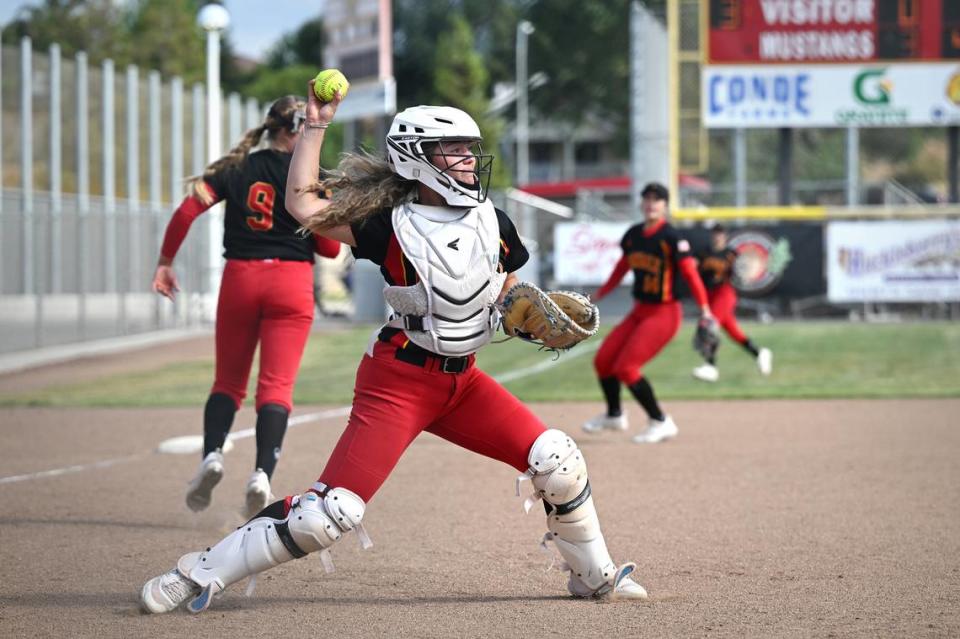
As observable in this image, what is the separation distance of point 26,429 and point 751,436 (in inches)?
256

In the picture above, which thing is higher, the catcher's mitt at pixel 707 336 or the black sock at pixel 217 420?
the catcher's mitt at pixel 707 336

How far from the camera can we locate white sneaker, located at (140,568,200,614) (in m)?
5.42

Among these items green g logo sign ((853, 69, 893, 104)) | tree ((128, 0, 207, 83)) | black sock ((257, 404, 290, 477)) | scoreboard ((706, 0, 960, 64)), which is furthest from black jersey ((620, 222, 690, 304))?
tree ((128, 0, 207, 83))

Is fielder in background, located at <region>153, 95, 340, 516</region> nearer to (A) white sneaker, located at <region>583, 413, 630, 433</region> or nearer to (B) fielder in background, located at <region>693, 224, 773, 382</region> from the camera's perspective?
(A) white sneaker, located at <region>583, 413, 630, 433</region>

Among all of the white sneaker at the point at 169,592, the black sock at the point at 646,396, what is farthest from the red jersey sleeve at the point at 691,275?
the white sneaker at the point at 169,592

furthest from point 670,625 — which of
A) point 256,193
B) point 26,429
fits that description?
point 26,429

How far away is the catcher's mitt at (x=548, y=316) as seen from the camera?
543 centimetres

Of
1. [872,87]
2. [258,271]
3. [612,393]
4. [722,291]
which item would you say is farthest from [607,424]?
[872,87]

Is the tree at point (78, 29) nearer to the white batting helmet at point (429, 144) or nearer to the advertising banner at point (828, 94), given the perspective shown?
the advertising banner at point (828, 94)

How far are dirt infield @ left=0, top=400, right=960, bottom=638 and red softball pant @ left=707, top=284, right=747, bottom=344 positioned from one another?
466 centimetres

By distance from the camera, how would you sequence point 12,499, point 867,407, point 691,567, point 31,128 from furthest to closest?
point 31,128
point 867,407
point 12,499
point 691,567

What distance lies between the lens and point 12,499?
8.66m

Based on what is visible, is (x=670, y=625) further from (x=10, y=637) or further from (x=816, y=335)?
(x=816, y=335)

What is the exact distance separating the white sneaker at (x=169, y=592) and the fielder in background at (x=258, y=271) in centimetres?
214
